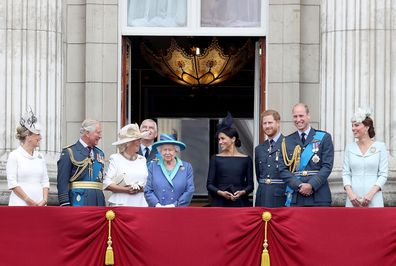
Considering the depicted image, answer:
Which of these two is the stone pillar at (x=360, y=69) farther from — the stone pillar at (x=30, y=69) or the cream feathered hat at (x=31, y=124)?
the cream feathered hat at (x=31, y=124)

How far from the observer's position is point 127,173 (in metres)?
17.8

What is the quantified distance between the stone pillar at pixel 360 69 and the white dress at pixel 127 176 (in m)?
3.32

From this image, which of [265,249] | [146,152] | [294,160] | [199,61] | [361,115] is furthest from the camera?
[199,61]

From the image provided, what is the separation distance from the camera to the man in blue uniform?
1764 cm

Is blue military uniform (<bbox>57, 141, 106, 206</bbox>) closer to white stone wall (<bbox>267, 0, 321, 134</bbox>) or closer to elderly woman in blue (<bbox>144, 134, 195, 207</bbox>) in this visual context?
elderly woman in blue (<bbox>144, 134, 195, 207</bbox>)

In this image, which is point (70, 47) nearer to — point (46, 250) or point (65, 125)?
point (65, 125)

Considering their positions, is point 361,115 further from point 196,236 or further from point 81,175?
point 81,175

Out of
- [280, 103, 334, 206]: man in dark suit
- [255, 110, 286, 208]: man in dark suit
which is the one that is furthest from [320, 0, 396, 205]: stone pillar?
[280, 103, 334, 206]: man in dark suit

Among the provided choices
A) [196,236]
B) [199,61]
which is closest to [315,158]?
[196,236]

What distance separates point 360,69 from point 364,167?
2.76m

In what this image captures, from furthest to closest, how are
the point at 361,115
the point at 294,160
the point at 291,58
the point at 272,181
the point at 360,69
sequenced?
the point at 291,58
the point at 360,69
the point at 272,181
the point at 294,160
the point at 361,115

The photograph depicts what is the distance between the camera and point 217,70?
86.2ft

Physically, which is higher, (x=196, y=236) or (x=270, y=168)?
(x=270, y=168)

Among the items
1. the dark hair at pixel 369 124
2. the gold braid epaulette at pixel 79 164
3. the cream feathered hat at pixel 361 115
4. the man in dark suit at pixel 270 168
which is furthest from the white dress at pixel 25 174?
the dark hair at pixel 369 124
